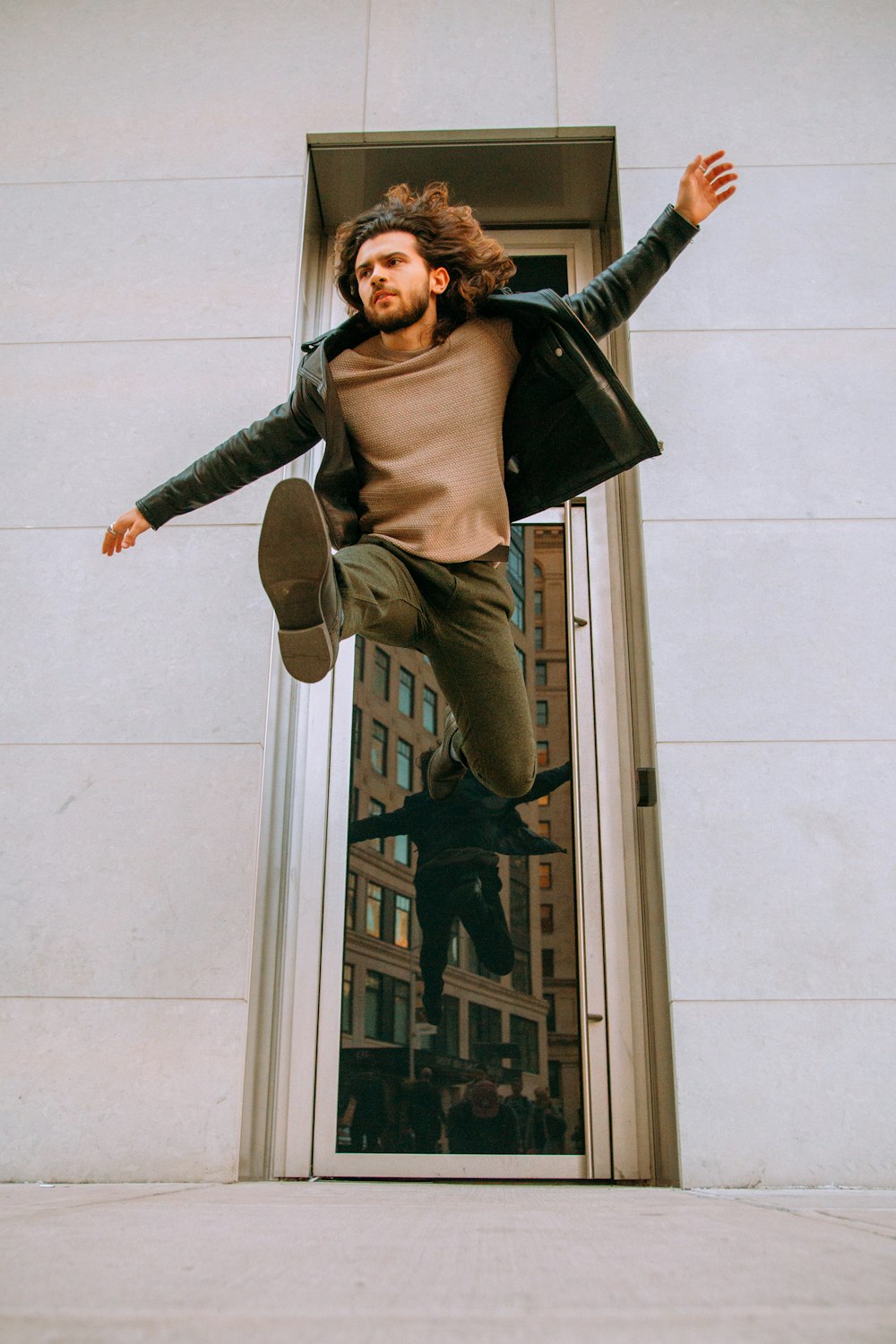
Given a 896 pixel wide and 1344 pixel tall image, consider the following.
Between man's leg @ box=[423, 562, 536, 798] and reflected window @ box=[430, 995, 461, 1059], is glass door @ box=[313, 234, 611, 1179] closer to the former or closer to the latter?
reflected window @ box=[430, 995, 461, 1059]

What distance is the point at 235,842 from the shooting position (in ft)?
11.2

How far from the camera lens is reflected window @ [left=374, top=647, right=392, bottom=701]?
12.7 ft

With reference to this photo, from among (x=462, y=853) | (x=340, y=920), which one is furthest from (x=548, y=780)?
(x=340, y=920)

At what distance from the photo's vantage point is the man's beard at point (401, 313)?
8.86 feet

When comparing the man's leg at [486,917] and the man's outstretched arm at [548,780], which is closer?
the man's leg at [486,917]

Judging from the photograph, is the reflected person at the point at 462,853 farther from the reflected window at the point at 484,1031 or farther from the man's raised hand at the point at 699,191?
the man's raised hand at the point at 699,191

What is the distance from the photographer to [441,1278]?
1.08 m

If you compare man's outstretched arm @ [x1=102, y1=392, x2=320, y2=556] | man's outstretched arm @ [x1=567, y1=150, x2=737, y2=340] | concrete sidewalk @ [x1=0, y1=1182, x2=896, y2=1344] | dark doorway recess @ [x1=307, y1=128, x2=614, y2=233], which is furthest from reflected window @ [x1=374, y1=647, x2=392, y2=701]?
concrete sidewalk @ [x1=0, y1=1182, x2=896, y2=1344]

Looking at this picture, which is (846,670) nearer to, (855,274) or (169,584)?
(855,274)

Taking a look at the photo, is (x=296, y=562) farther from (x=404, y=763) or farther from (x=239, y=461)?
(x=404, y=763)

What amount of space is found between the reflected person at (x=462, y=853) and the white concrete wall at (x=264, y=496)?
498mm

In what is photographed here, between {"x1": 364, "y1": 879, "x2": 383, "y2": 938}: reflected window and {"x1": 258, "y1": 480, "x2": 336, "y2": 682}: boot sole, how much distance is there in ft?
5.53

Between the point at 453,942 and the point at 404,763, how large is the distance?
0.62 metres

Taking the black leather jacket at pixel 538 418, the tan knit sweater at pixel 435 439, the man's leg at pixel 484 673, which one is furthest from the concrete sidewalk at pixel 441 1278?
the black leather jacket at pixel 538 418
